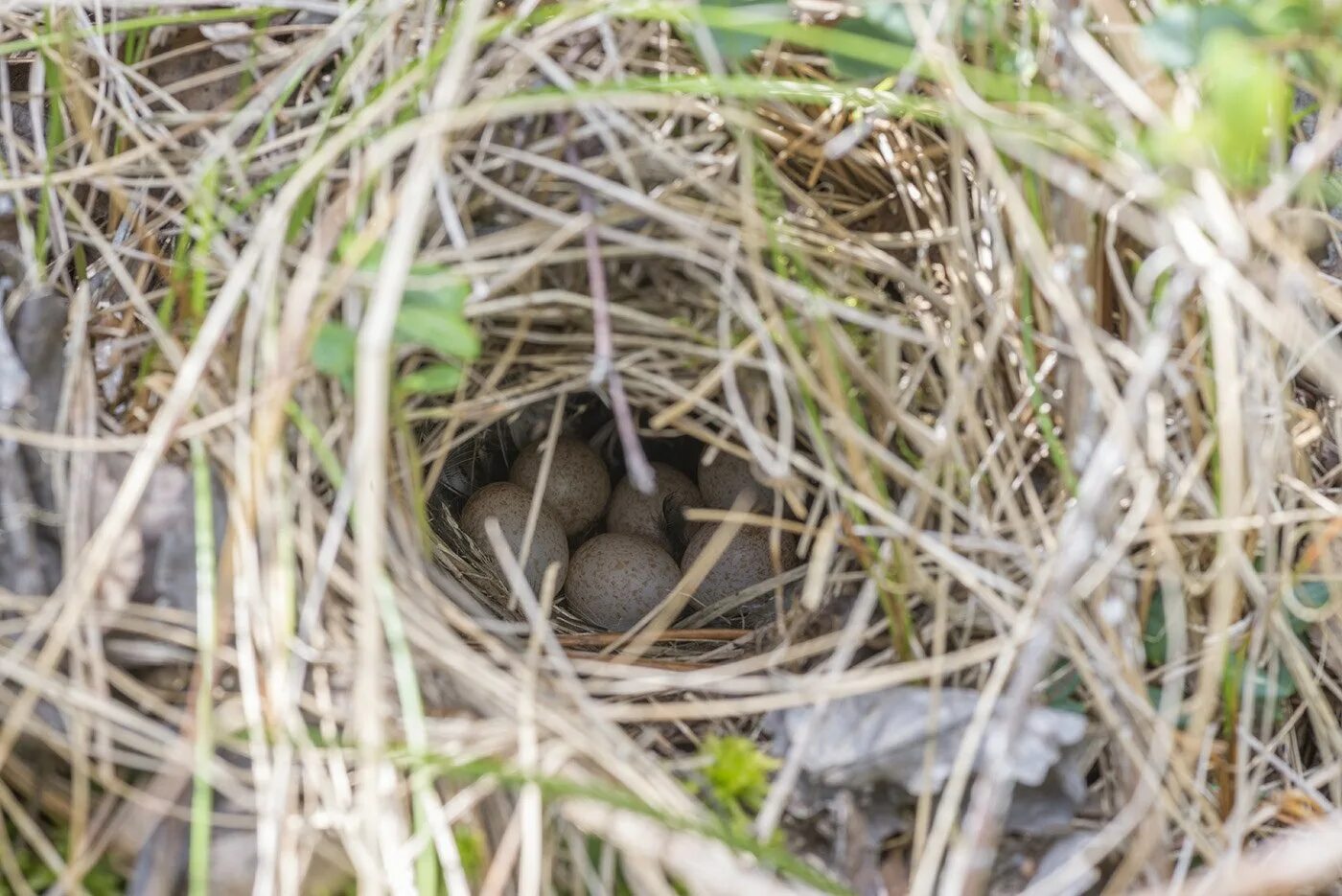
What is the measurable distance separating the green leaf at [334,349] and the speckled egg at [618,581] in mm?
964

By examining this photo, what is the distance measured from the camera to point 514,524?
1.96 metres

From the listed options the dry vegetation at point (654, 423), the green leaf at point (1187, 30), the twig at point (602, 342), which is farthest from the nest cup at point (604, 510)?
the green leaf at point (1187, 30)

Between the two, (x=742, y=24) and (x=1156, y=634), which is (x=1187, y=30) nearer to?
(x=742, y=24)

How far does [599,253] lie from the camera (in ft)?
3.97

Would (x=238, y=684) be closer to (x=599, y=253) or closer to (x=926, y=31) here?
(x=599, y=253)

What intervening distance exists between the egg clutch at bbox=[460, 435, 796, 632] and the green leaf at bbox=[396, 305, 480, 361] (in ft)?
2.73

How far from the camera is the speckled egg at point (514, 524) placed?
197 centimetres

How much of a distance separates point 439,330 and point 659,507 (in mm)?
1172

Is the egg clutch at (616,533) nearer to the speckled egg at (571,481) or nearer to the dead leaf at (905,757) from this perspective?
the speckled egg at (571,481)

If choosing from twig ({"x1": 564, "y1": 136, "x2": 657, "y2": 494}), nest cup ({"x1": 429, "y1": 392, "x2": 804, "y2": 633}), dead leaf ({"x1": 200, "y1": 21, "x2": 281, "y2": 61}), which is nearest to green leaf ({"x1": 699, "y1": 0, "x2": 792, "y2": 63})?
twig ({"x1": 564, "y1": 136, "x2": 657, "y2": 494})

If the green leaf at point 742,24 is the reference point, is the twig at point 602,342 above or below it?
below

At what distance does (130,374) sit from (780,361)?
2.32 ft

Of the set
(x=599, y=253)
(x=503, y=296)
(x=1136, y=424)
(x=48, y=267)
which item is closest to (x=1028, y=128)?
(x=1136, y=424)

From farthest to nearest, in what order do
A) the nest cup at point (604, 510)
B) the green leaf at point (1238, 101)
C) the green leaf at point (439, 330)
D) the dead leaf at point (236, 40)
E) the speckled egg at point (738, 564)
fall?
the speckled egg at point (738, 564), the nest cup at point (604, 510), the dead leaf at point (236, 40), the green leaf at point (439, 330), the green leaf at point (1238, 101)
